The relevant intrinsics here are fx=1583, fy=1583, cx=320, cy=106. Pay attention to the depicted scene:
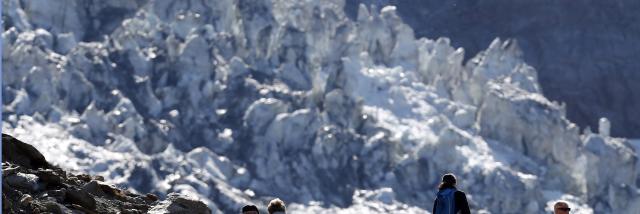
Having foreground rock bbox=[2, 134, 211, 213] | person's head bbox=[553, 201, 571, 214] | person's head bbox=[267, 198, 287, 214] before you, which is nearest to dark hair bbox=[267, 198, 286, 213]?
person's head bbox=[267, 198, 287, 214]

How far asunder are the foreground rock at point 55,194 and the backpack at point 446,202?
15.0 ft

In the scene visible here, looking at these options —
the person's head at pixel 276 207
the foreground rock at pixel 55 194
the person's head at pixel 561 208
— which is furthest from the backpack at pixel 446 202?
the foreground rock at pixel 55 194

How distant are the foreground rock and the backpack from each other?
457cm

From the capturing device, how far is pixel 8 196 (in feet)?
69.5

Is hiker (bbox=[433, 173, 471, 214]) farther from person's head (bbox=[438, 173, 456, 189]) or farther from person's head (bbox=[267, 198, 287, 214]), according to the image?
person's head (bbox=[267, 198, 287, 214])

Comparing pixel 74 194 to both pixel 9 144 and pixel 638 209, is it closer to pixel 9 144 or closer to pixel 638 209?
pixel 9 144

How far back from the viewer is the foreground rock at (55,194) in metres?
21.3

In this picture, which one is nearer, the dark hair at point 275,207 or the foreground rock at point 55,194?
the dark hair at point 275,207

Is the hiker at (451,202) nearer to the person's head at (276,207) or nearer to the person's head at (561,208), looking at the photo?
the person's head at (561,208)

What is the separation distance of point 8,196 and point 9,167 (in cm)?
161

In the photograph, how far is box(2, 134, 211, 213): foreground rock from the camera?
21328 mm

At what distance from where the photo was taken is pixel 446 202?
66.4ft

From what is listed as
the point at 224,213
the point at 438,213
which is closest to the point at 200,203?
the point at 438,213

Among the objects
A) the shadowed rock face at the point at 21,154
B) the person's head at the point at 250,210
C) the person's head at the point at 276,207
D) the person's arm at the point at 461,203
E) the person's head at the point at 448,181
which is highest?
the shadowed rock face at the point at 21,154
